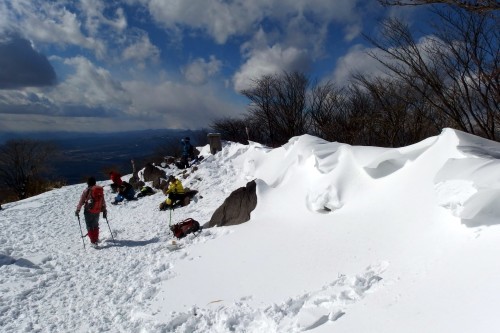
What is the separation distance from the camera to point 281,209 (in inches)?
299

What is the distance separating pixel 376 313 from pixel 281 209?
4409mm

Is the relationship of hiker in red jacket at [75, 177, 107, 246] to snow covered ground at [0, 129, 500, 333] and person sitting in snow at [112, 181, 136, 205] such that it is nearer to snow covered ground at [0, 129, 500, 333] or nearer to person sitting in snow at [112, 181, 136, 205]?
snow covered ground at [0, 129, 500, 333]

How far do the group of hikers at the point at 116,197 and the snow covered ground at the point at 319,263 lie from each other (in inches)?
30.7

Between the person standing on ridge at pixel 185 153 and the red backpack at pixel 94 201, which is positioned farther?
the person standing on ridge at pixel 185 153

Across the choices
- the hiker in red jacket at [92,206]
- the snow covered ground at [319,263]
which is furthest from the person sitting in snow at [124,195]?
the hiker in red jacket at [92,206]

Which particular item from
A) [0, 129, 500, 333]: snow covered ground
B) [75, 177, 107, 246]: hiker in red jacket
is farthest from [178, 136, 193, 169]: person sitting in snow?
[75, 177, 107, 246]: hiker in red jacket

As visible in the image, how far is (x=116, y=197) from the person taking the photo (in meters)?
14.6

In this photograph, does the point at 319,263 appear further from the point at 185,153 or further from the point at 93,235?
the point at 185,153

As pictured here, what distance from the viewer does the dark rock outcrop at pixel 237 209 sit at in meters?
8.19

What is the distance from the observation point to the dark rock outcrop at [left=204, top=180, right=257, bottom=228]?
8.19 metres

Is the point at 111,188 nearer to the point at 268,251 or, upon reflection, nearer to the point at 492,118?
the point at 268,251

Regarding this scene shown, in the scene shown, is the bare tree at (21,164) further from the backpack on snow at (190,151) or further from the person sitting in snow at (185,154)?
the backpack on snow at (190,151)

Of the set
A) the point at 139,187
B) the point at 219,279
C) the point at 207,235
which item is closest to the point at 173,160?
the point at 139,187

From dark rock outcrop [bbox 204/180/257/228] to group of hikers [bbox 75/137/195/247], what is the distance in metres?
2.86
